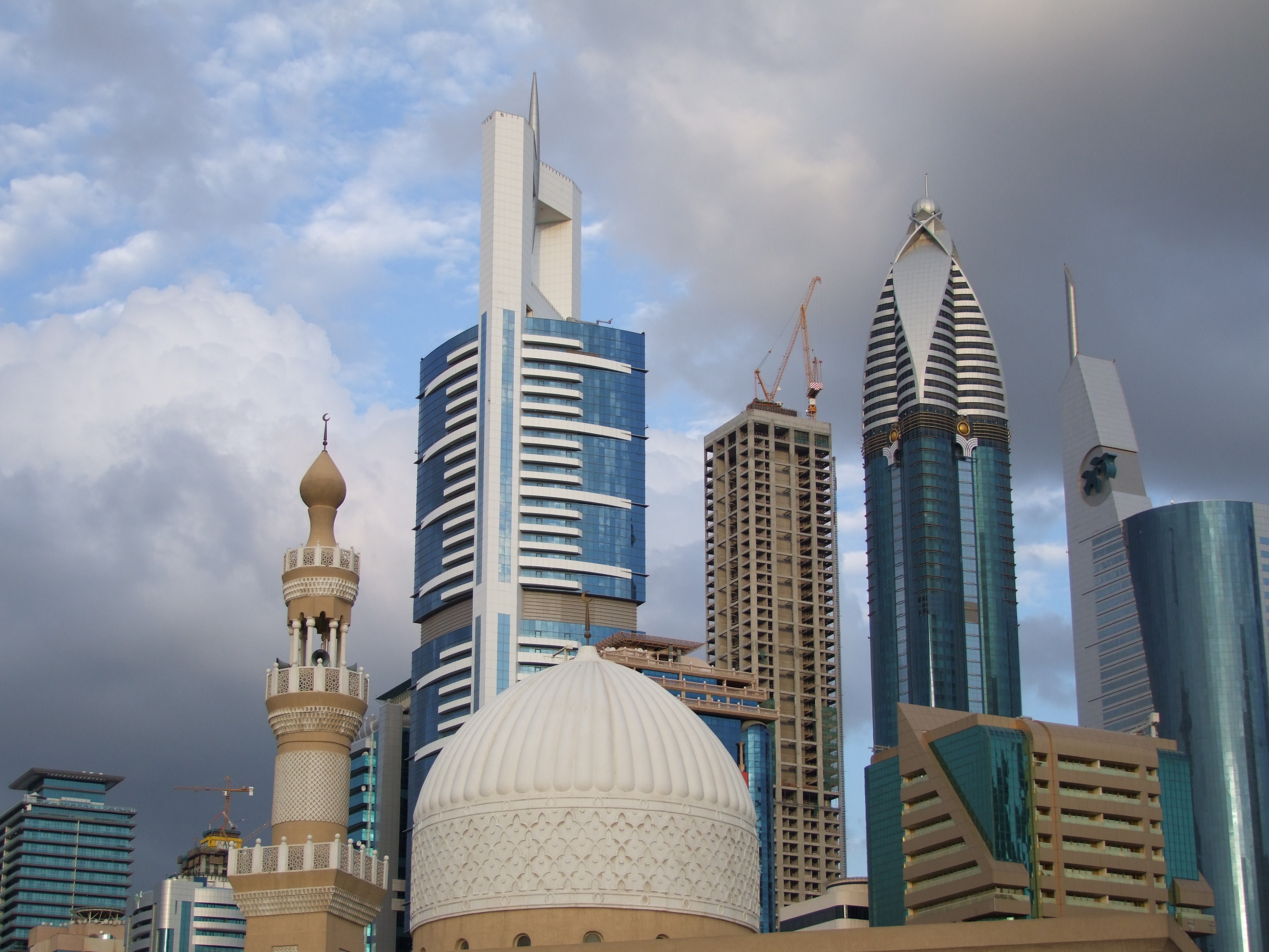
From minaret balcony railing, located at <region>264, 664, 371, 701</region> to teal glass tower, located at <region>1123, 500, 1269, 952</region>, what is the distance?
377 feet

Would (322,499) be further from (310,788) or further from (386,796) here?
(386,796)

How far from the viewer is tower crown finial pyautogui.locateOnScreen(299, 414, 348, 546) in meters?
45.6

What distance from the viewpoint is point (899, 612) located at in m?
166

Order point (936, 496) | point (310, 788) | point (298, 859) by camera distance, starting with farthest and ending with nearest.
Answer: point (936, 496) < point (310, 788) < point (298, 859)

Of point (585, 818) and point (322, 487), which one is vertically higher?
point (322, 487)

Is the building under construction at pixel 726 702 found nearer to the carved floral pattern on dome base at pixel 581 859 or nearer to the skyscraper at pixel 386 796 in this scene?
the skyscraper at pixel 386 796

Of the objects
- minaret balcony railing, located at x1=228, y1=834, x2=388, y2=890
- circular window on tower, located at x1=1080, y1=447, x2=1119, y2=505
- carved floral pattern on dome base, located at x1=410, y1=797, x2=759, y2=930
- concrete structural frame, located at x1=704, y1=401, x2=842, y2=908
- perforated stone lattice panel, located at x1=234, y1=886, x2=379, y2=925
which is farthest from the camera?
circular window on tower, located at x1=1080, y1=447, x2=1119, y2=505

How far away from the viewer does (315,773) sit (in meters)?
42.0

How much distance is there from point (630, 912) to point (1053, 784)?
73.9m

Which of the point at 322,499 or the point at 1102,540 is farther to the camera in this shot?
the point at 1102,540

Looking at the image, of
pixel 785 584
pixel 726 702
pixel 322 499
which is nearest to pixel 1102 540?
pixel 785 584

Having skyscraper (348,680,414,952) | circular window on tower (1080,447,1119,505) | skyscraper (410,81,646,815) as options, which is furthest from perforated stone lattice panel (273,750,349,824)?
circular window on tower (1080,447,1119,505)

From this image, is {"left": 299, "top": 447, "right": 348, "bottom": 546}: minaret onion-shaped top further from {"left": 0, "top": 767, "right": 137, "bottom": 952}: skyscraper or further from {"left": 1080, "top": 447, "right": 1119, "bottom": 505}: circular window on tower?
{"left": 0, "top": 767, "right": 137, "bottom": 952}: skyscraper

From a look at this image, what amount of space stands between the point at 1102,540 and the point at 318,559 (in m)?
133
